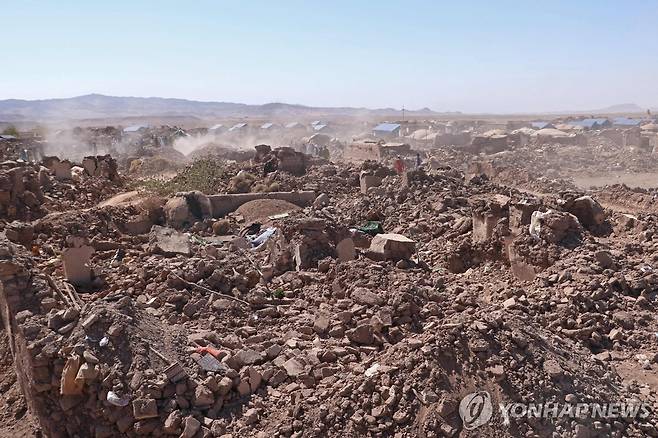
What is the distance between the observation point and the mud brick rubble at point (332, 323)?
4.94 metres

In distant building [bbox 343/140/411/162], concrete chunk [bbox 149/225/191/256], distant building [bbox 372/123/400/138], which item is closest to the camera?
concrete chunk [bbox 149/225/191/256]

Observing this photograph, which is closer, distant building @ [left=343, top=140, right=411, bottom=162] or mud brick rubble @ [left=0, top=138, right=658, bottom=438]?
mud brick rubble @ [left=0, top=138, right=658, bottom=438]

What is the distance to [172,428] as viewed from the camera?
15.9ft

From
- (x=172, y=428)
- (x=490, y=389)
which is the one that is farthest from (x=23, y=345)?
(x=490, y=389)

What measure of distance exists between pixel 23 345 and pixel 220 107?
19912 centimetres

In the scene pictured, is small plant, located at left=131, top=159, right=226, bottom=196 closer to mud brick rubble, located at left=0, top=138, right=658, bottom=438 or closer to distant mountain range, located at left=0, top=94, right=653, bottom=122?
mud brick rubble, located at left=0, top=138, right=658, bottom=438

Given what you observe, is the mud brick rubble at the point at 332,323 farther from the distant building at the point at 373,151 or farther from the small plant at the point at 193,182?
the distant building at the point at 373,151

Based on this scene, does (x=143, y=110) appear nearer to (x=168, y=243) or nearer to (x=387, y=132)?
(x=387, y=132)

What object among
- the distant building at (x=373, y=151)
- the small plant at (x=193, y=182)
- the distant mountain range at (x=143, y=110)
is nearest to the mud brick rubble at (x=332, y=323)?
the small plant at (x=193, y=182)

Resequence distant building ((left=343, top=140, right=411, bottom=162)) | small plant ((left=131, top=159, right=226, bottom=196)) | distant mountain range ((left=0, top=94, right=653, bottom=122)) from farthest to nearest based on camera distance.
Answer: distant mountain range ((left=0, top=94, right=653, bottom=122)), distant building ((left=343, top=140, right=411, bottom=162)), small plant ((left=131, top=159, right=226, bottom=196))

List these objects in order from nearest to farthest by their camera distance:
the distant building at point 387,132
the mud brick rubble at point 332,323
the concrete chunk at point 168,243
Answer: the mud brick rubble at point 332,323, the concrete chunk at point 168,243, the distant building at point 387,132

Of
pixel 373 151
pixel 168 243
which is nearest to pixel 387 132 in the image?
pixel 373 151

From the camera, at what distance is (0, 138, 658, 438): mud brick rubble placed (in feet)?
16.2

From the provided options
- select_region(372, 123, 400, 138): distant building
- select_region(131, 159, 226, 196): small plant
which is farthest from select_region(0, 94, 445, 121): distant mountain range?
select_region(131, 159, 226, 196): small plant
